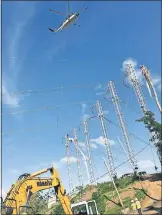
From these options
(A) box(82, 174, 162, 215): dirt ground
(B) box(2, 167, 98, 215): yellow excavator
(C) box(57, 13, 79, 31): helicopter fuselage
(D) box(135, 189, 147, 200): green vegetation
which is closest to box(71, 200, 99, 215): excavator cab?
(B) box(2, 167, 98, 215): yellow excavator

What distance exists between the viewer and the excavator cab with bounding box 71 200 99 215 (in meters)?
17.5

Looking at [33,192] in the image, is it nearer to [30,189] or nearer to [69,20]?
[30,189]

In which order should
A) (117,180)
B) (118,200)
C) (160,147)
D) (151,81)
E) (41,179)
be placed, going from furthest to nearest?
(117,180)
(160,147)
(118,200)
(151,81)
(41,179)

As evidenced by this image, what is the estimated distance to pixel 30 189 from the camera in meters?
15.8

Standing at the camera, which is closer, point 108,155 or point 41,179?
point 41,179

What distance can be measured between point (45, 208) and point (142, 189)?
25.2m

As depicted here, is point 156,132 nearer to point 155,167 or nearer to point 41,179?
point 155,167

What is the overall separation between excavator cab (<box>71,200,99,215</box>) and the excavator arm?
3.01 ft

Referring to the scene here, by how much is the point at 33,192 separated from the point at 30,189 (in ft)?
1.08

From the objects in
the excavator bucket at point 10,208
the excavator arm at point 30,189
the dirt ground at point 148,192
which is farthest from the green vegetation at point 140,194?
the excavator bucket at point 10,208

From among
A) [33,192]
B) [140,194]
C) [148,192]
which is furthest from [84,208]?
[148,192]

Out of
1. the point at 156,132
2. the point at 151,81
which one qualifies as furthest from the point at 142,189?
the point at 151,81

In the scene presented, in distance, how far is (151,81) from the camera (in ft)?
82.1

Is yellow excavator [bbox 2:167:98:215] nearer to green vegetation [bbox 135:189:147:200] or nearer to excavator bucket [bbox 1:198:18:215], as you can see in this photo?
excavator bucket [bbox 1:198:18:215]
